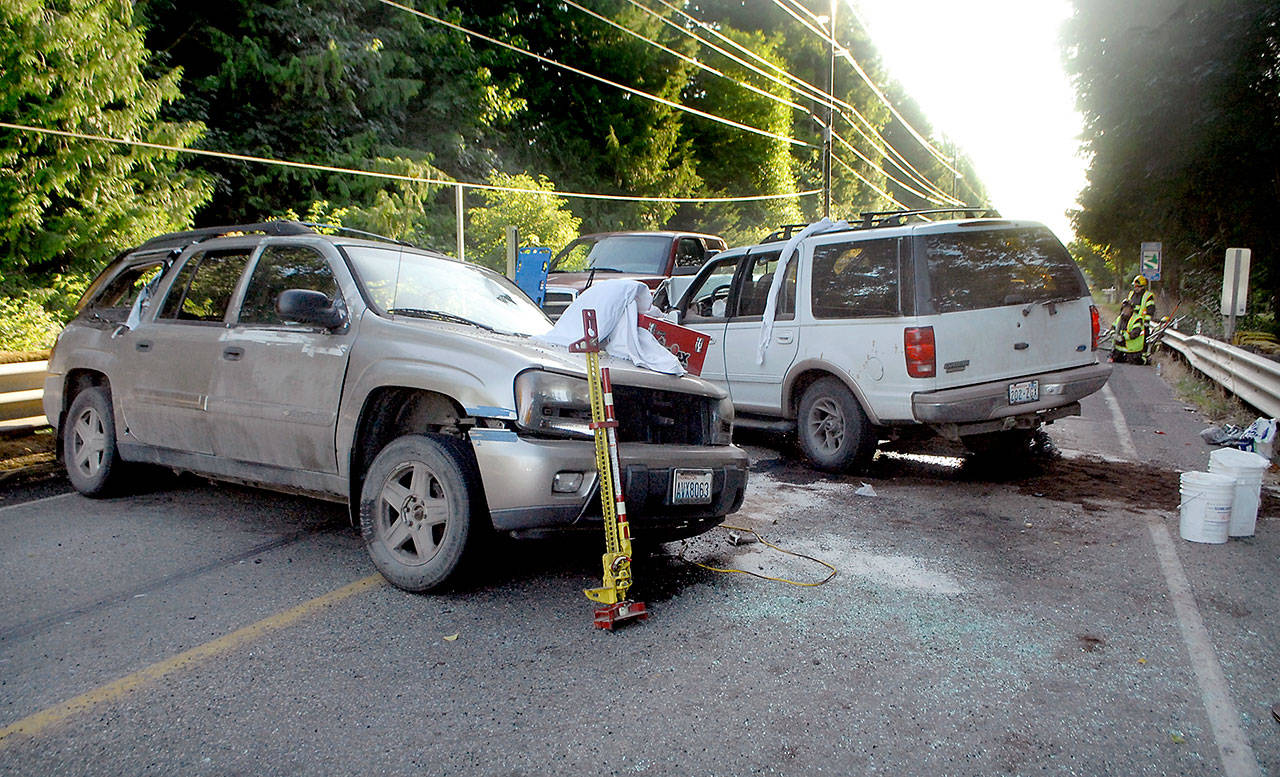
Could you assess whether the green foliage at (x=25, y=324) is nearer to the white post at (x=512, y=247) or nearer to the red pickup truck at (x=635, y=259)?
the white post at (x=512, y=247)

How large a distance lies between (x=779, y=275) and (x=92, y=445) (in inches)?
219

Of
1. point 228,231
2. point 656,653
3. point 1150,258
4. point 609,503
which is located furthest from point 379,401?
point 1150,258

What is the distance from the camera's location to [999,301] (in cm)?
716

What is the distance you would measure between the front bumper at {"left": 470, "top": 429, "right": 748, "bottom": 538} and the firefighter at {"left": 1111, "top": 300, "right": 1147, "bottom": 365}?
698 inches

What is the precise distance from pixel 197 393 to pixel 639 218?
1188 inches

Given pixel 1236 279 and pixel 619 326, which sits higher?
pixel 619 326

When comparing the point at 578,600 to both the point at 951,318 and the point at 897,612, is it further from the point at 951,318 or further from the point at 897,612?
the point at 951,318

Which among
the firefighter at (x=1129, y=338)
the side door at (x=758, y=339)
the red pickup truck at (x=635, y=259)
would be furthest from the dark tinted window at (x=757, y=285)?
the firefighter at (x=1129, y=338)

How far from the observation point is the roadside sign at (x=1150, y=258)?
27.8m

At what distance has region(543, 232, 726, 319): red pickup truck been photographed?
1264 cm

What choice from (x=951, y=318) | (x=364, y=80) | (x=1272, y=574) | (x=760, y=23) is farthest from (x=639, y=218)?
(x=1272, y=574)

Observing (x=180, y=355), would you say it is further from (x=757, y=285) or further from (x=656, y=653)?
(x=757, y=285)

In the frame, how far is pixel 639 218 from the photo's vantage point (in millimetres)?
34844

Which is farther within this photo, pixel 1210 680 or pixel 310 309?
pixel 310 309
